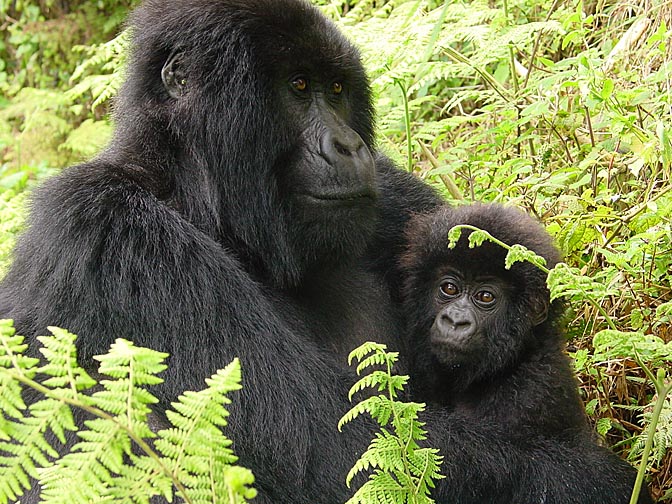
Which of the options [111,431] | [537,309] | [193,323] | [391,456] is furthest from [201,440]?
[537,309]

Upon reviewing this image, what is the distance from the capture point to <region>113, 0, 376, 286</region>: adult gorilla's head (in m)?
2.63

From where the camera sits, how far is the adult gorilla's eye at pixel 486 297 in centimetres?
301

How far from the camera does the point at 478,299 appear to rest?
3029 millimetres

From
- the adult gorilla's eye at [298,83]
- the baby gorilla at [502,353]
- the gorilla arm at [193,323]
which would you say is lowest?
the baby gorilla at [502,353]

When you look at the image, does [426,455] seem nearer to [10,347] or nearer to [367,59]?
[10,347]

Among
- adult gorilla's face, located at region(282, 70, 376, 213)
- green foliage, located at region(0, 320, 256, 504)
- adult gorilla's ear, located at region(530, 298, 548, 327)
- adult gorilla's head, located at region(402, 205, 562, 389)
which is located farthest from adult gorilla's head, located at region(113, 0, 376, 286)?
green foliage, located at region(0, 320, 256, 504)

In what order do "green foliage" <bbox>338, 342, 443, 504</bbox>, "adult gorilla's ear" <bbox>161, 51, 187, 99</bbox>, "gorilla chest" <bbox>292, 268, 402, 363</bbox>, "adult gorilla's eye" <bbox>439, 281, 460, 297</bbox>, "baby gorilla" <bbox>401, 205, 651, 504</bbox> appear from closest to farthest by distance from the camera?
"green foliage" <bbox>338, 342, 443, 504</bbox>, "baby gorilla" <bbox>401, 205, 651, 504</bbox>, "adult gorilla's ear" <bbox>161, 51, 187, 99</bbox>, "gorilla chest" <bbox>292, 268, 402, 363</bbox>, "adult gorilla's eye" <bbox>439, 281, 460, 297</bbox>

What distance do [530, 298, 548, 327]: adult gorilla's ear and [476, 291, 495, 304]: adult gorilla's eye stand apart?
5.1 inches

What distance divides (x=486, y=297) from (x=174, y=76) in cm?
120

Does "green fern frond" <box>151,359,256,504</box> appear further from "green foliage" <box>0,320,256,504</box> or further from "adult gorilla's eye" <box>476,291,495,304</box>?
"adult gorilla's eye" <box>476,291,495,304</box>

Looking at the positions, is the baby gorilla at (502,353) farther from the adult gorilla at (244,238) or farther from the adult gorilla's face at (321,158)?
the adult gorilla's face at (321,158)

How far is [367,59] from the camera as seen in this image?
372 cm

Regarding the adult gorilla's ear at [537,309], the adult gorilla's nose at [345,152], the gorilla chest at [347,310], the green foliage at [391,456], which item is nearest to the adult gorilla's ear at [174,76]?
the adult gorilla's nose at [345,152]

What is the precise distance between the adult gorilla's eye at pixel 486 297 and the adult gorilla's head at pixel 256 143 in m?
0.49
